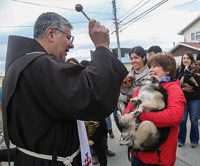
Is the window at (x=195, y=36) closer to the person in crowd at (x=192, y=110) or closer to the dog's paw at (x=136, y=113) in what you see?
the person in crowd at (x=192, y=110)

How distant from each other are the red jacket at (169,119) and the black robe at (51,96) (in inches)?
31.0

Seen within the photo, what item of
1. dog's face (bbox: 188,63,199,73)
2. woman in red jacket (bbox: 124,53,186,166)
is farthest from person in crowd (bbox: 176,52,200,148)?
woman in red jacket (bbox: 124,53,186,166)

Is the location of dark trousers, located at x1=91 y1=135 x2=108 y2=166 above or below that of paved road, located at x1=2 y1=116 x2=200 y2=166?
above

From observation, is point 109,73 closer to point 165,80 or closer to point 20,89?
point 20,89

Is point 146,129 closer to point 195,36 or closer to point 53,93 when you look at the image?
point 53,93

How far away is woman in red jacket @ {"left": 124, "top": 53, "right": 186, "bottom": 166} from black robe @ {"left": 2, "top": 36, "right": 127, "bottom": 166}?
0.81 metres

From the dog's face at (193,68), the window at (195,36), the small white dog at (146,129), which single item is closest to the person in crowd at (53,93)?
the small white dog at (146,129)

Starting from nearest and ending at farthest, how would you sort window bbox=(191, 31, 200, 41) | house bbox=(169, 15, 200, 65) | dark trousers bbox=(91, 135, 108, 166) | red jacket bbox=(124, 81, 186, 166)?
red jacket bbox=(124, 81, 186, 166) → dark trousers bbox=(91, 135, 108, 166) → house bbox=(169, 15, 200, 65) → window bbox=(191, 31, 200, 41)

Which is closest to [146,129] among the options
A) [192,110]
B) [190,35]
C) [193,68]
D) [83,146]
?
[83,146]

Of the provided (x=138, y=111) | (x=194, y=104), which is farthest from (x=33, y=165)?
(x=194, y=104)

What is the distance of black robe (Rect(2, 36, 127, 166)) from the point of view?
0.83m

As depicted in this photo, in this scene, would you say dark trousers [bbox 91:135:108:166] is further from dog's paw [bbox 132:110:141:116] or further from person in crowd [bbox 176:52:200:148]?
person in crowd [bbox 176:52:200:148]

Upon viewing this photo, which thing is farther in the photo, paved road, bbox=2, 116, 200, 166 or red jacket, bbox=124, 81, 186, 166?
paved road, bbox=2, 116, 200, 166

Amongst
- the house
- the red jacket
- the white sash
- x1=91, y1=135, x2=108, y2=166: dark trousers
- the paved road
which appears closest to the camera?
the white sash
